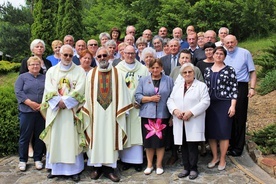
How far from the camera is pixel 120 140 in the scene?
18.2 ft

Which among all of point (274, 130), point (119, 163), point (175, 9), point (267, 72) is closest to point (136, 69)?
point (119, 163)

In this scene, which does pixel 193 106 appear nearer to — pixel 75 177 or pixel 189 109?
pixel 189 109

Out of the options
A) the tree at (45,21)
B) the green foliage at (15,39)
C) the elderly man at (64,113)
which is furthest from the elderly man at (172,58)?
the green foliage at (15,39)

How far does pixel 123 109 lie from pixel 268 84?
6.85m

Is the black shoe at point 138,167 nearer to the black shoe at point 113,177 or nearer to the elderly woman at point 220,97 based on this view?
the black shoe at point 113,177

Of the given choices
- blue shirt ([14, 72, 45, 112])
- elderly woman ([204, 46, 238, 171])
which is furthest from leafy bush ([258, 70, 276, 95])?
blue shirt ([14, 72, 45, 112])

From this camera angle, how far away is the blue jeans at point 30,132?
231 inches

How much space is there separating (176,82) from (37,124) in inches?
89.8

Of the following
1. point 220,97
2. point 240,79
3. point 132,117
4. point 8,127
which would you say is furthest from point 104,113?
point 240,79

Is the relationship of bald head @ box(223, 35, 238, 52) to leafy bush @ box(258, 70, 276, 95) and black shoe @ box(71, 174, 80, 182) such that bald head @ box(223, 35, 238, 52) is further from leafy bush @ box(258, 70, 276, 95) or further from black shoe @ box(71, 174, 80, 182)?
leafy bush @ box(258, 70, 276, 95)

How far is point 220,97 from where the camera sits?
5.58m

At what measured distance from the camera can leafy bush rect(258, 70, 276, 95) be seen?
430 inches

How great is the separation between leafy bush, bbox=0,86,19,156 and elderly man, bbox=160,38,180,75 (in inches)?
113

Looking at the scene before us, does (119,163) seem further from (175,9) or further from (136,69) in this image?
(175,9)
